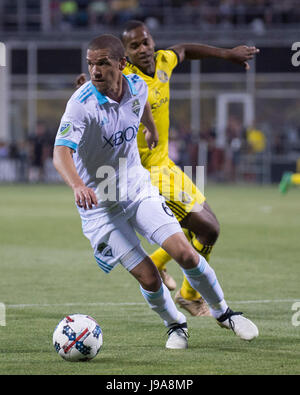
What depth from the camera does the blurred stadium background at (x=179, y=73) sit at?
117 feet

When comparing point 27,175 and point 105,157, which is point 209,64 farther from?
point 105,157

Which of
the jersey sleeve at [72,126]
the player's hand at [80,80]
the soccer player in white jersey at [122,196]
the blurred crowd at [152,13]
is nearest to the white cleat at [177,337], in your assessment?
the soccer player in white jersey at [122,196]

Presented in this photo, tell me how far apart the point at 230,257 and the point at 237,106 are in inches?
1076

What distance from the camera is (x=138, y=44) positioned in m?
8.13

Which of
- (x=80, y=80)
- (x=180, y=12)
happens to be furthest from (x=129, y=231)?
(x=180, y=12)

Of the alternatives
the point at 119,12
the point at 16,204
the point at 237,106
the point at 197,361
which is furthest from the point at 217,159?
the point at 197,361

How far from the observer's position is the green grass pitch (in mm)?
5891

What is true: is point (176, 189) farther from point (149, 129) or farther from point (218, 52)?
point (218, 52)

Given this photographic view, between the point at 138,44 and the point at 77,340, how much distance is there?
317cm

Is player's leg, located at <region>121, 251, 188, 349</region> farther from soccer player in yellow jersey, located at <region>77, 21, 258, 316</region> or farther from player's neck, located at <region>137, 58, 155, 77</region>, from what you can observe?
player's neck, located at <region>137, 58, 155, 77</region>

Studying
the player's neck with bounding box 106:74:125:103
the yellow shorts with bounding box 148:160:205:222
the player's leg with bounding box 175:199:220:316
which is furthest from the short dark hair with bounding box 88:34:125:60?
the player's leg with bounding box 175:199:220:316

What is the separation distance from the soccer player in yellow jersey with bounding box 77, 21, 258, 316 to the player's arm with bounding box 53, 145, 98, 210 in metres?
1.78

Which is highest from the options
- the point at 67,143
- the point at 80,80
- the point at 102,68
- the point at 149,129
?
the point at 102,68

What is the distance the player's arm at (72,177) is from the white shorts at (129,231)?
1.99 ft
